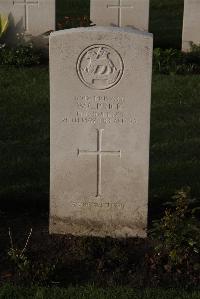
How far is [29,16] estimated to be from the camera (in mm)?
11406

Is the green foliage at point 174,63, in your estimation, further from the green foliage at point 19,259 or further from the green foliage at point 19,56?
the green foliage at point 19,259

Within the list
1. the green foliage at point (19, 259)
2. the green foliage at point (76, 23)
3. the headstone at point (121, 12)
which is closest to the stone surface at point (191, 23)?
the headstone at point (121, 12)

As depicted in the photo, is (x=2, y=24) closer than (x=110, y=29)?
No

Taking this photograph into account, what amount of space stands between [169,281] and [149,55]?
1.64m

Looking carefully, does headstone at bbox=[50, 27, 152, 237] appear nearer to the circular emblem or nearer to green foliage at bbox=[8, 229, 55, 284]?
the circular emblem

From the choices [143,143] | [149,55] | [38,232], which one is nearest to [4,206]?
[38,232]

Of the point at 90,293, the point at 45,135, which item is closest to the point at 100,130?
the point at 90,293

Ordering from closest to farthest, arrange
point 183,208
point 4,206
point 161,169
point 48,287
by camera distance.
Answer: point 48,287 → point 183,208 → point 4,206 → point 161,169

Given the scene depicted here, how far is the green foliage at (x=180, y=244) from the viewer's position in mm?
5488

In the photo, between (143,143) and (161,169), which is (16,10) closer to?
(161,169)

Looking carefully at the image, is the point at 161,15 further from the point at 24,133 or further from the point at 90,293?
the point at 90,293

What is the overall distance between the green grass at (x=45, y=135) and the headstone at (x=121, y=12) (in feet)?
4.93

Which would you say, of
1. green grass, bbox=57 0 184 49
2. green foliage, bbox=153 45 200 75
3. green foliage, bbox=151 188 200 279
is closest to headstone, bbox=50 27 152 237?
green foliage, bbox=151 188 200 279

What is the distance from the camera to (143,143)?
18.8 ft
